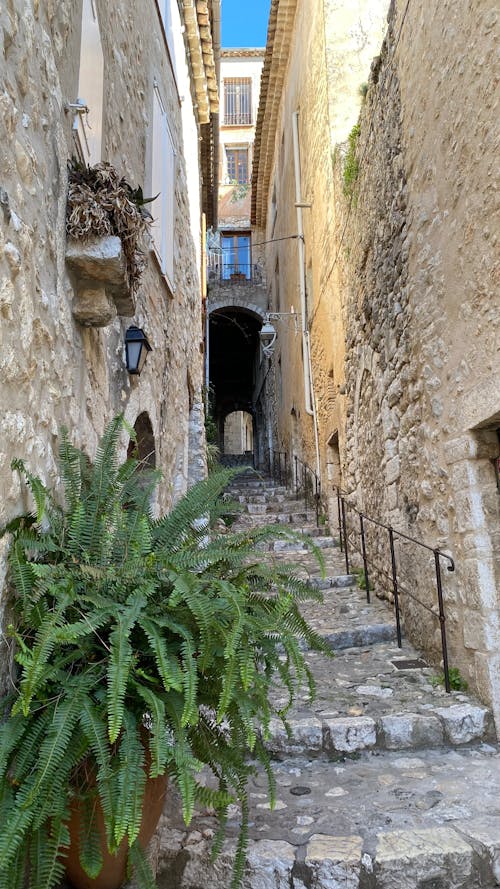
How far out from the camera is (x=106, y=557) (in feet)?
5.88

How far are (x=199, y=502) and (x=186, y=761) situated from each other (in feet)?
2.68

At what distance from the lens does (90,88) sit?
310 centimetres

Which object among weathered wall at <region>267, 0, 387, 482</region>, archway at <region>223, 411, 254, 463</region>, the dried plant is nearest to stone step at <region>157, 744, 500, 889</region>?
the dried plant

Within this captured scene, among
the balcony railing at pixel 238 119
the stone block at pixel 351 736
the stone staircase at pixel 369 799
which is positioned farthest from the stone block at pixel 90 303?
the balcony railing at pixel 238 119

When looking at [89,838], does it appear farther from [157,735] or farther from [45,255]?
[45,255]

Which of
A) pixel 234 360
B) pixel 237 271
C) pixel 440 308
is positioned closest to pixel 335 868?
pixel 440 308

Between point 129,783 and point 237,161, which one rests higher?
point 237,161

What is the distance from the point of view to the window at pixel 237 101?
22.9 meters

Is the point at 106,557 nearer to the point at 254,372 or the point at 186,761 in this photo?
the point at 186,761

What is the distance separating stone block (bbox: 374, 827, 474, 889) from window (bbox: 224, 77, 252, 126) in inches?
977

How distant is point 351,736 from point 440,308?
253 cm

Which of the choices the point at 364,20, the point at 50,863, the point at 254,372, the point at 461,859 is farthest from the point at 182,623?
the point at 254,372

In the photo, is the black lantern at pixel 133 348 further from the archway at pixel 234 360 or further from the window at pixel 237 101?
the window at pixel 237 101

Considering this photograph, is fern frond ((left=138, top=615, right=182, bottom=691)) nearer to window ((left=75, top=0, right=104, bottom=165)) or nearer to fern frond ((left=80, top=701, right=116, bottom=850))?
fern frond ((left=80, top=701, right=116, bottom=850))
